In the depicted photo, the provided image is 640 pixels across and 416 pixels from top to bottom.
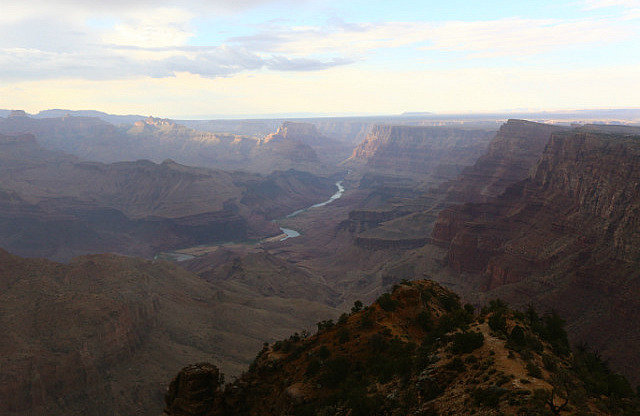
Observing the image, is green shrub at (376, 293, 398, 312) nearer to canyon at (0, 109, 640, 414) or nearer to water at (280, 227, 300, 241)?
canyon at (0, 109, 640, 414)

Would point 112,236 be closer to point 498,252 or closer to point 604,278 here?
point 498,252

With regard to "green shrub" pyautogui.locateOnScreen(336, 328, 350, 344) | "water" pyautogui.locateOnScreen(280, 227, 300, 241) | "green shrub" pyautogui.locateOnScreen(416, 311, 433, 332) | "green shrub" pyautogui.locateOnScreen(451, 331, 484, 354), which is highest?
"green shrub" pyautogui.locateOnScreen(451, 331, 484, 354)

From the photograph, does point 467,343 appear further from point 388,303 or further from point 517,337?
point 388,303

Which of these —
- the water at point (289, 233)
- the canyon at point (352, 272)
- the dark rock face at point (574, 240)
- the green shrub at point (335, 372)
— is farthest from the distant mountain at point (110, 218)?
the green shrub at point (335, 372)

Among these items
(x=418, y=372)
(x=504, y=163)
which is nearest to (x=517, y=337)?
(x=418, y=372)

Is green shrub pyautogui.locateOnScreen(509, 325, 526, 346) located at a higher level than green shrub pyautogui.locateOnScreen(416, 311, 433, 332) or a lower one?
higher

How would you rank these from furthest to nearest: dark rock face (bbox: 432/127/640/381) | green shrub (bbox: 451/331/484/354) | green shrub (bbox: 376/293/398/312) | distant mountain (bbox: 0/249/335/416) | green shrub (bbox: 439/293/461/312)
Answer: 1. dark rock face (bbox: 432/127/640/381)
2. distant mountain (bbox: 0/249/335/416)
3. green shrub (bbox: 439/293/461/312)
4. green shrub (bbox: 376/293/398/312)
5. green shrub (bbox: 451/331/484/354)

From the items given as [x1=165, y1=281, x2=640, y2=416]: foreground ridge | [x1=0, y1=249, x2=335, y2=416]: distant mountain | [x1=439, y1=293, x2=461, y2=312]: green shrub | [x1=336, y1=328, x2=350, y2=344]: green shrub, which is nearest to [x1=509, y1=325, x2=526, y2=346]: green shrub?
[x1=165, y1=281, x2=640, y2=416]: foreground ridge
